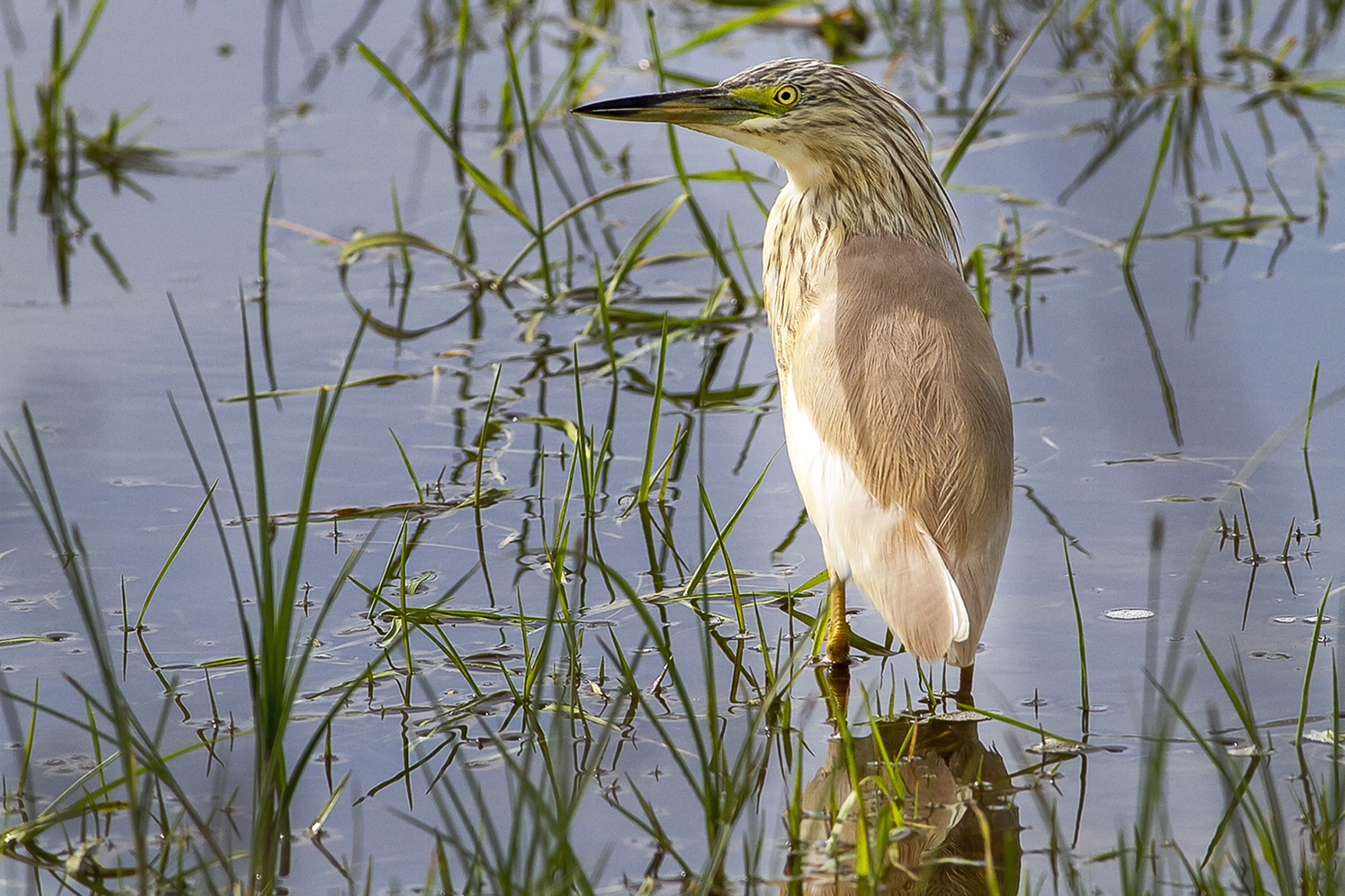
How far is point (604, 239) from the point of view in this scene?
520 centimetres

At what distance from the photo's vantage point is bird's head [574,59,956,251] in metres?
3.48

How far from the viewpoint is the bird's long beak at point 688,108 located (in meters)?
3.51

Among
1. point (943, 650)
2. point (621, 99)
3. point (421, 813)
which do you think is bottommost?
point (421, 813)

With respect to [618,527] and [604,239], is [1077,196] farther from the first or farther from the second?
[618,527]

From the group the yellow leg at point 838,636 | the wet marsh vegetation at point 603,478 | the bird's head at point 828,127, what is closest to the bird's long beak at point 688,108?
the bird's head at point 828,127

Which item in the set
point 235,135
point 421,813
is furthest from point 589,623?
point 235,135

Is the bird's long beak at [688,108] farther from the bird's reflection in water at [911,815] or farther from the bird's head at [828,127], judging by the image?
the bird's reflection in water at [911,815]

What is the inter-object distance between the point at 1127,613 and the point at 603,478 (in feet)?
4.36

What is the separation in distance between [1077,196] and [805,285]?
221 cm

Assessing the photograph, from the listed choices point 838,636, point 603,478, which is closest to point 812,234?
point 603,478

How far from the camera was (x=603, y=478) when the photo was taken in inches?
152

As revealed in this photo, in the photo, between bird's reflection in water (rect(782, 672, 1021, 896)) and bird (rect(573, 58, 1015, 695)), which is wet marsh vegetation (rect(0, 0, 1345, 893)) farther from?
bird (rect(573, 58, 1015, 695))

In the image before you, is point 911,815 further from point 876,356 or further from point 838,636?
point 876,356

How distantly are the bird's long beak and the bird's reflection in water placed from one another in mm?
1439
